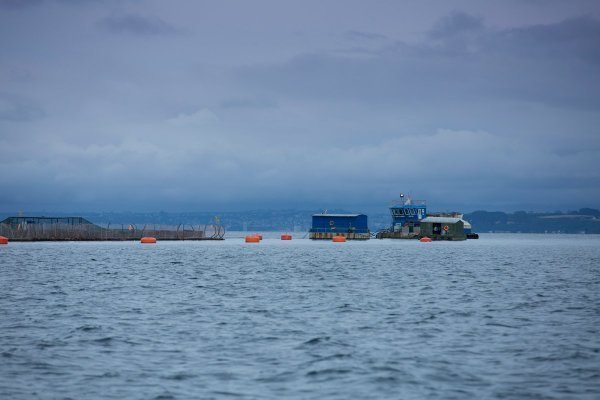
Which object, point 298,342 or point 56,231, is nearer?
point 298,342

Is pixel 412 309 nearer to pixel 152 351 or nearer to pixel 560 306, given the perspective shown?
pixel 560 306

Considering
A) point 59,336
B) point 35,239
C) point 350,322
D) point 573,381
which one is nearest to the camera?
point 573,381

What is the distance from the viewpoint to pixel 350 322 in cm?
3462

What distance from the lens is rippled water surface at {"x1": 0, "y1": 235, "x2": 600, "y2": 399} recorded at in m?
21.3

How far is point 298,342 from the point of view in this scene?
28.8 meters

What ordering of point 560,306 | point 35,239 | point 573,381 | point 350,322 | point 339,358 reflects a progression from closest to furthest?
1. point 573,381
2. point 339,358
3. point 350,322
4. point 560,306
5. point 35,239

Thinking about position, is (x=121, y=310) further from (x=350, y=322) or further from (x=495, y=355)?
(x=495, y=355)

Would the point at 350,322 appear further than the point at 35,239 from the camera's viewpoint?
No

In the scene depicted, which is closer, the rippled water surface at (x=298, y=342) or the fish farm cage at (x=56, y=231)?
the rippled water surface at (x=298, y=342)

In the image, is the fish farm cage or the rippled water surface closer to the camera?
the rippled water surface

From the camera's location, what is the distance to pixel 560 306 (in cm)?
4188

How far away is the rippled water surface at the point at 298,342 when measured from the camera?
21312 millimetres

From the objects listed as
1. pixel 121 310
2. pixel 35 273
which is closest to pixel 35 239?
pixel 35 273

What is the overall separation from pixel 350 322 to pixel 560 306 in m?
13.9
